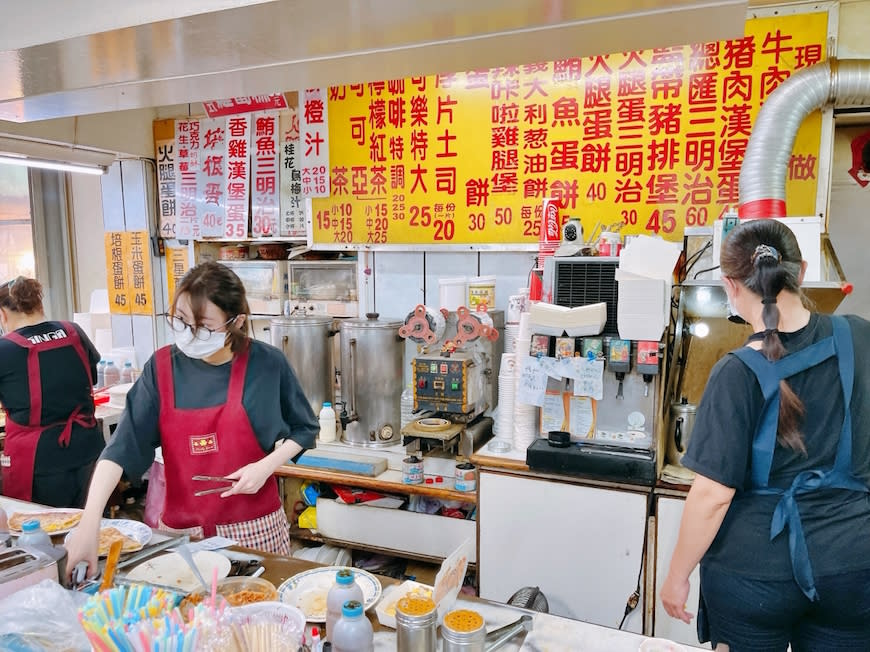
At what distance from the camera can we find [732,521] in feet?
5.36

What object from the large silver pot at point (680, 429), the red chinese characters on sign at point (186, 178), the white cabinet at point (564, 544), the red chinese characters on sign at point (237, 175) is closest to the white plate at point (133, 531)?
the white cabinet at point (564, 544)

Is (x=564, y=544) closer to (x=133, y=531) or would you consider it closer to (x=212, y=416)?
(x=212, y=416)

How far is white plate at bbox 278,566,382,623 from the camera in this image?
139 cm

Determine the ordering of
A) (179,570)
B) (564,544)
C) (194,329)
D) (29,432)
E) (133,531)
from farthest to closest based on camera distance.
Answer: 1. (29,432)
2. (564,544)
3. (194,329)
4. (133,531)
5. (179,570)

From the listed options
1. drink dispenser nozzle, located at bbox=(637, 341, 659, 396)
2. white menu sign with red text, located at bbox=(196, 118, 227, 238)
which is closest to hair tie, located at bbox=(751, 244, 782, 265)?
drink dispenser nozzle, located at bbox=(637, 341, 659, 396)

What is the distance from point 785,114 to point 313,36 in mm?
2309

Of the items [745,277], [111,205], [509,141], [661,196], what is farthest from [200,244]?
[745,277]

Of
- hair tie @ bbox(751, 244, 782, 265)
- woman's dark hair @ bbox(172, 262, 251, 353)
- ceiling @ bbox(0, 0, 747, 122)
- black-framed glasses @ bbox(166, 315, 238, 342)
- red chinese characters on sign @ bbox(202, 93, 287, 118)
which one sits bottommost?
black-framed glasses @ bbox(166, 315, 238, 342)

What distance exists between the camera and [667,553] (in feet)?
7.76

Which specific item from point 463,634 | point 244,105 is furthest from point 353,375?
point 463,634

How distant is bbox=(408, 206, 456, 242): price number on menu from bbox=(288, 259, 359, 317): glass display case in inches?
20.1

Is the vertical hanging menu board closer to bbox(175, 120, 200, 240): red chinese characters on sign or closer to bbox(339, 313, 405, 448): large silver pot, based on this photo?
bbox(175, 120, 200, 240): red chinese characters on sign

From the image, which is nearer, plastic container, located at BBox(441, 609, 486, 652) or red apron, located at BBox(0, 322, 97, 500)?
plastic container, located at BBox(441, 609, 486, 652)

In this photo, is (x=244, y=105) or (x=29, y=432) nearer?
(x=29, y=432)
